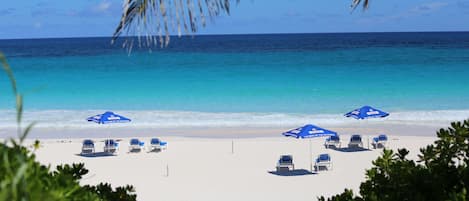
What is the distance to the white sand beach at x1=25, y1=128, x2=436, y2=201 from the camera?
10.8 metres

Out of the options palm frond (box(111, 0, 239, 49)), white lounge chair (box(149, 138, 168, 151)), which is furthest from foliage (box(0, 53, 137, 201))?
white lounge chair (box(149, 138, 168, 151))

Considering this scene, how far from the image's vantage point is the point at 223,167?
12.7 m

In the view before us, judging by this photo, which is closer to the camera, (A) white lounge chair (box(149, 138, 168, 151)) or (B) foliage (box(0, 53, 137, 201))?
(B) foliage (box(0, 53, 137, 201))

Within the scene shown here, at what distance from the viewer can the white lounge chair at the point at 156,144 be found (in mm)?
14242

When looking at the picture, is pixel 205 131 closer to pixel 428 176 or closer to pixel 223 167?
pixel 223 167

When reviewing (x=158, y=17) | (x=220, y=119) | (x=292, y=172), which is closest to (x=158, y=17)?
(x=158, y=17)

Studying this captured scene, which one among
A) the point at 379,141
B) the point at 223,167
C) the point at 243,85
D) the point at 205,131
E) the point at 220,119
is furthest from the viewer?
the point at 243,85

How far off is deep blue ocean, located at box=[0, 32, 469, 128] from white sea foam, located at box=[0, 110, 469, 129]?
0.07m

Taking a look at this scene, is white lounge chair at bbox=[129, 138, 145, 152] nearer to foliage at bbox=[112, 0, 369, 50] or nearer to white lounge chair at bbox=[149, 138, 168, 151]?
white lounge chair at bbox=[149, 138, 168, 151]

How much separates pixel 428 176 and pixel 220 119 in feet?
61.0

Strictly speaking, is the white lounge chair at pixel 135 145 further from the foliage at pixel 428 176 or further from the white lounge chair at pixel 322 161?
the foliage at pixel 428 176

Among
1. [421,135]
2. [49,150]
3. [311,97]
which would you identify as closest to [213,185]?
[49,150]

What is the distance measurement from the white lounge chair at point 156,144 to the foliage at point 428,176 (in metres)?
11.1

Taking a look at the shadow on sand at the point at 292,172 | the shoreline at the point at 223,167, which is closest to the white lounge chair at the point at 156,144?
the shoreline at the point at 223,167
